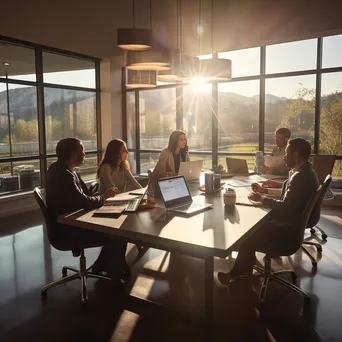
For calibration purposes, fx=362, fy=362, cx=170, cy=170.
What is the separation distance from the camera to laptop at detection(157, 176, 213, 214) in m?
2.96

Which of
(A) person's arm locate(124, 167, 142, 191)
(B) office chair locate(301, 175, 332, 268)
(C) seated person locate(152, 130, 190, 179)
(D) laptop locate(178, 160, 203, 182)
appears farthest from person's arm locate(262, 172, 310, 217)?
(A) person's arm locate(124, 167, 142, 191)

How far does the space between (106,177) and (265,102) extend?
4450mm

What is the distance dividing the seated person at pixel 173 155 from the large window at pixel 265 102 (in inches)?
116

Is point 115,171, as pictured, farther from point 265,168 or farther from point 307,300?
point 307,300

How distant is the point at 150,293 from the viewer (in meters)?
3.17

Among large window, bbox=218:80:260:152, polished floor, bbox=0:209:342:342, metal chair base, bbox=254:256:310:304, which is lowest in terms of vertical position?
polished floor, bbox=0:209:342:342

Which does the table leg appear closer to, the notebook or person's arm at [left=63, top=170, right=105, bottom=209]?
the notebook

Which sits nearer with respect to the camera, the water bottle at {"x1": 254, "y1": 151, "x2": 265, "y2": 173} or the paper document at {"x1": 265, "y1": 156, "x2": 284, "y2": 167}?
the paper document at {"x1": 265, "y1": 156, "x2": 284, "y2": 167}

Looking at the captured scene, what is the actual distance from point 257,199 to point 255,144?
450 centimetres

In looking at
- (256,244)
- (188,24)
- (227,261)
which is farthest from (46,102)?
(256,244)

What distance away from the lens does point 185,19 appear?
201 inches

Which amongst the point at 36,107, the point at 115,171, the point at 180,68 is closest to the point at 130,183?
the point at 115,171

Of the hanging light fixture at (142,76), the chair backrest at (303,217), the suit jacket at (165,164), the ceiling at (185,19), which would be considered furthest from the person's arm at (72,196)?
the ceiling at (185,19)

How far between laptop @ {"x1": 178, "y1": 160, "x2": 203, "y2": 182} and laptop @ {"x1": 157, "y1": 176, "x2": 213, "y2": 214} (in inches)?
35.3
